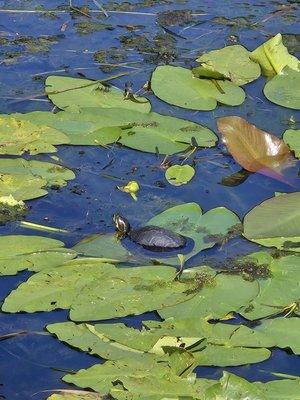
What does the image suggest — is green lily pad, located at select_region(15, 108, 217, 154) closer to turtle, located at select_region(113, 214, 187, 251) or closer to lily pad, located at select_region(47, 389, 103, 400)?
turtle, located at select_region(113, 214, 187, 251)

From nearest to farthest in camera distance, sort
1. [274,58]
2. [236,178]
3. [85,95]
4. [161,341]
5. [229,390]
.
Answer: [229,390]
[161,341]
[236,178]
[85,95]
[274,58]

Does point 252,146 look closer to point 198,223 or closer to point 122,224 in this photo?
point 198,223

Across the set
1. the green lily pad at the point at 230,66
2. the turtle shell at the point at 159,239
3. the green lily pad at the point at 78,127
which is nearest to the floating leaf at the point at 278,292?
the turtle shell at the point at 159,239

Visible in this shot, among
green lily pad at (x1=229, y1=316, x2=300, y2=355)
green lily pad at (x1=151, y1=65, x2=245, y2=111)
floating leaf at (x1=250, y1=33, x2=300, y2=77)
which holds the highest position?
floating leaf at (x1=250, y1=33, x2=300, y2=77)

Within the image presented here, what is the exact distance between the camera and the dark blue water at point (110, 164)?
2369mm

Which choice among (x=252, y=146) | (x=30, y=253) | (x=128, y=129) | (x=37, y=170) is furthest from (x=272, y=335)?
(x=128, y=129)

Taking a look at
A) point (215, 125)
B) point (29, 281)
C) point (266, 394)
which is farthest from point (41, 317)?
point (215, 125)

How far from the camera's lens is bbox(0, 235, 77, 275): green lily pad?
8.66ft

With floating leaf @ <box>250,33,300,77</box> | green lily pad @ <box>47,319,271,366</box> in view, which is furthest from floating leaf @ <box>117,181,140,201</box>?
floating leaf @ <box>250,33,300,77</box>

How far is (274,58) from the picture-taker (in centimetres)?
380

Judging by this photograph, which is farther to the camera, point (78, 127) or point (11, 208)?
point (78, 127)

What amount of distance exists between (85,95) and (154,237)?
3.41ft

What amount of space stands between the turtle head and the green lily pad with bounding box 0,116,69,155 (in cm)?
57

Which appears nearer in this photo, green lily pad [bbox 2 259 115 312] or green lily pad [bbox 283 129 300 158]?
green lily pad [bbox 2 259 115 312]
